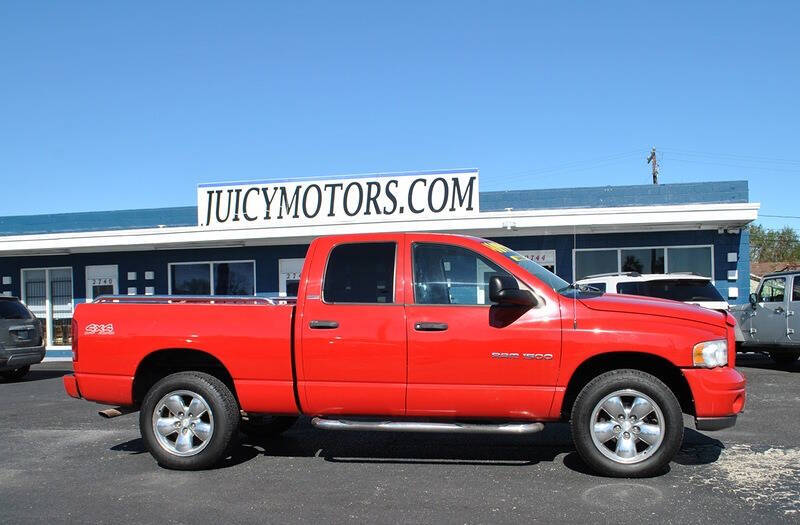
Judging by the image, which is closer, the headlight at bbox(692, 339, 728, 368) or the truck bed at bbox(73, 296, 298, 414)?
the headlight at bbox(692, 339, 728, 368)

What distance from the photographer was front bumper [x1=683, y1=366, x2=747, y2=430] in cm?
515

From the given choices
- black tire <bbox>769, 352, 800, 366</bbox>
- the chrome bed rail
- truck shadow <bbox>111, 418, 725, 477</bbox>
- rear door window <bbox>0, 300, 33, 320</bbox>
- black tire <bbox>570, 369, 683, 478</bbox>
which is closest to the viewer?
black tire <bbox>570, 369, 683, 478</bbox>

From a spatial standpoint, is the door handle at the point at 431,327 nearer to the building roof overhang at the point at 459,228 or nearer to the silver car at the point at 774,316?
the building roof overhang at the point at 459,228

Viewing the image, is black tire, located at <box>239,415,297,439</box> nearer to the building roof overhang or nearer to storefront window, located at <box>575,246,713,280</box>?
the building roof overhang

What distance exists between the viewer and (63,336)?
19.6 meters

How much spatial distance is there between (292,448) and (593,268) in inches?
447

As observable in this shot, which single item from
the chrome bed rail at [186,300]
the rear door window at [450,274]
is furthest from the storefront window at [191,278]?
the rear door window at [450,274]

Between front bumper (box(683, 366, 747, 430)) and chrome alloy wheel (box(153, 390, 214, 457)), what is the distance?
4007mm

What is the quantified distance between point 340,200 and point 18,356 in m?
7.74

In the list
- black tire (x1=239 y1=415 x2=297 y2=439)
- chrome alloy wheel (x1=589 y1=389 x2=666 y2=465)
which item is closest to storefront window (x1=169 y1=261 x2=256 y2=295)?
black tire (x1=239 y1=415 x2=297 y2=439)

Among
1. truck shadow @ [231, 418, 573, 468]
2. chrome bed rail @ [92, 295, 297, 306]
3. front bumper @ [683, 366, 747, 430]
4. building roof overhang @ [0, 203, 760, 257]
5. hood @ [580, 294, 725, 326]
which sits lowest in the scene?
truck shadow @ [231, 418, 573, 468]

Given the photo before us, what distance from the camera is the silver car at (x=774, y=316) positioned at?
469 inches

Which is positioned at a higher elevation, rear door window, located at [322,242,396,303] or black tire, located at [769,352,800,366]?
rear door window, located at [322,242,396,303]

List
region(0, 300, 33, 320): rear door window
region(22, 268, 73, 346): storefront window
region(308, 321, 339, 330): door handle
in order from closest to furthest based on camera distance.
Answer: region(308, 321, 339, 330): door handle < region(0, 300, 33, 320): rear door window < region(22, 268, 73, 346): storefront window
